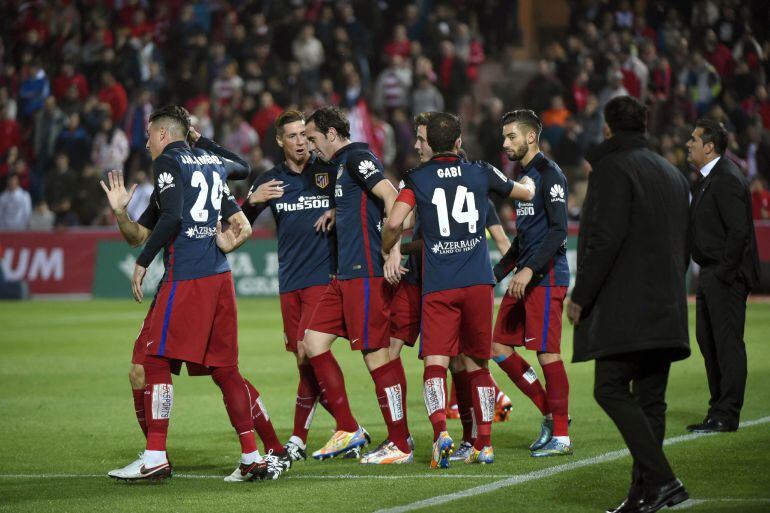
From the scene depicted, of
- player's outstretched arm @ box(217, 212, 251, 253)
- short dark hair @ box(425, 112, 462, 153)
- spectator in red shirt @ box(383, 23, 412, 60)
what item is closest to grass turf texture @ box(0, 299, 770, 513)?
player's outstretched arm @ box(217, 212, 251, 253)

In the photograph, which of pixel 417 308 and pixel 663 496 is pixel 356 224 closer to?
pixel 417 308

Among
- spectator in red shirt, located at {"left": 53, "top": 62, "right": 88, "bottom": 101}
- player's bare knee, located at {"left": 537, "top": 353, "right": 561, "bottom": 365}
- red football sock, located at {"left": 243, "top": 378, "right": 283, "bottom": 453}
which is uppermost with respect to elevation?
spectator in red shirt, located at {"left": 53, "top": 62, "right": 88, "bottom": 101}

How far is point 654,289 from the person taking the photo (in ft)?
21.2

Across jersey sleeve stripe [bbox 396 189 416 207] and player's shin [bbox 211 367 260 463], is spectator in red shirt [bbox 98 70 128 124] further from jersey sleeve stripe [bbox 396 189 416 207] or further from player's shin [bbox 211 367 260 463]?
player's shin [bbox 211 367 260 463]

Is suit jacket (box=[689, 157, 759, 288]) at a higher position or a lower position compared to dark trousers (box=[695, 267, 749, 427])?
higher

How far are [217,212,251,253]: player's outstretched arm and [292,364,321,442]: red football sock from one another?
123 centimetres

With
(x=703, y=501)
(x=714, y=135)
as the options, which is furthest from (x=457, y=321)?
(x=714, y=135)

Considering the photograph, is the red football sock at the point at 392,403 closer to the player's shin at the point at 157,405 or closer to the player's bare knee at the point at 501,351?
the player's bare knee at the point at 501,351

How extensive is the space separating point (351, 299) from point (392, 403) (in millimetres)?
751

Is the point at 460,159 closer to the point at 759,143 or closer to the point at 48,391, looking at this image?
the point at 48,391

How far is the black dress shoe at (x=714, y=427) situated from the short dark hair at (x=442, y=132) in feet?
9.68

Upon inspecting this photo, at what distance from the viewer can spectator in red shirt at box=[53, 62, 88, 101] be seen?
2862 cm

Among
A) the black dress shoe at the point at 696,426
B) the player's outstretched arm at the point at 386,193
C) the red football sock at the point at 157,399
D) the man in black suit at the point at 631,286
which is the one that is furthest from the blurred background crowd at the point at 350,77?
the man in black suit at the point at 631,286

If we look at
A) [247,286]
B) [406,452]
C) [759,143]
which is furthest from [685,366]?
[247,286]
